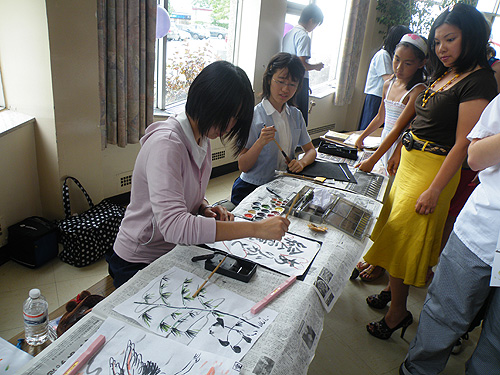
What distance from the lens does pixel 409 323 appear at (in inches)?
67.4

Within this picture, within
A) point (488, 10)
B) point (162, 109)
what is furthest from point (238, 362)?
point (488, 10)

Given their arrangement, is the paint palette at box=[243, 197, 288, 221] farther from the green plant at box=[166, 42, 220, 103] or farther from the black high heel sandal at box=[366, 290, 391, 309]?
the green plant at box=[166, 42, 220, 103]

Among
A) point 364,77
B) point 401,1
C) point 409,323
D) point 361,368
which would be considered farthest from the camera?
point 364,77

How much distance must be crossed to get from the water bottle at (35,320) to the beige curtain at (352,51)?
4.93m

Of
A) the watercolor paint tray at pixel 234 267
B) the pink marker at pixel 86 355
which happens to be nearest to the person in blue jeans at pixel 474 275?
the watercolor paint tray at pixel 234 267

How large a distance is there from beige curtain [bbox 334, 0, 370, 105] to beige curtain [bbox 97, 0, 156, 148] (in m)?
3.25

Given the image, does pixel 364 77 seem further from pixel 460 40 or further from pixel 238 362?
pixel 238 362

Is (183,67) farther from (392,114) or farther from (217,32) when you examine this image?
(392,114)

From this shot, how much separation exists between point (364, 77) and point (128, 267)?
5350 mm

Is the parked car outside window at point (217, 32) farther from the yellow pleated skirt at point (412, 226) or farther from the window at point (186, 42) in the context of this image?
the yellow pleated skirt at point (412, 226)

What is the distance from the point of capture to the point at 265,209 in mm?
1429

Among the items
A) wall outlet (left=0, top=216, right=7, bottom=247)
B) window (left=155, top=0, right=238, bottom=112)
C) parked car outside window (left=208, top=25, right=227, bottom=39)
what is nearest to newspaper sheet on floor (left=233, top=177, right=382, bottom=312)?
wall outlet (left=0, top=216, right=7, bottom=247)

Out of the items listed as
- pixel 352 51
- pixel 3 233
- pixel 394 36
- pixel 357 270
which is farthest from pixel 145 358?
pixel 352 51

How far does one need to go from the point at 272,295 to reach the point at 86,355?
431 mm
